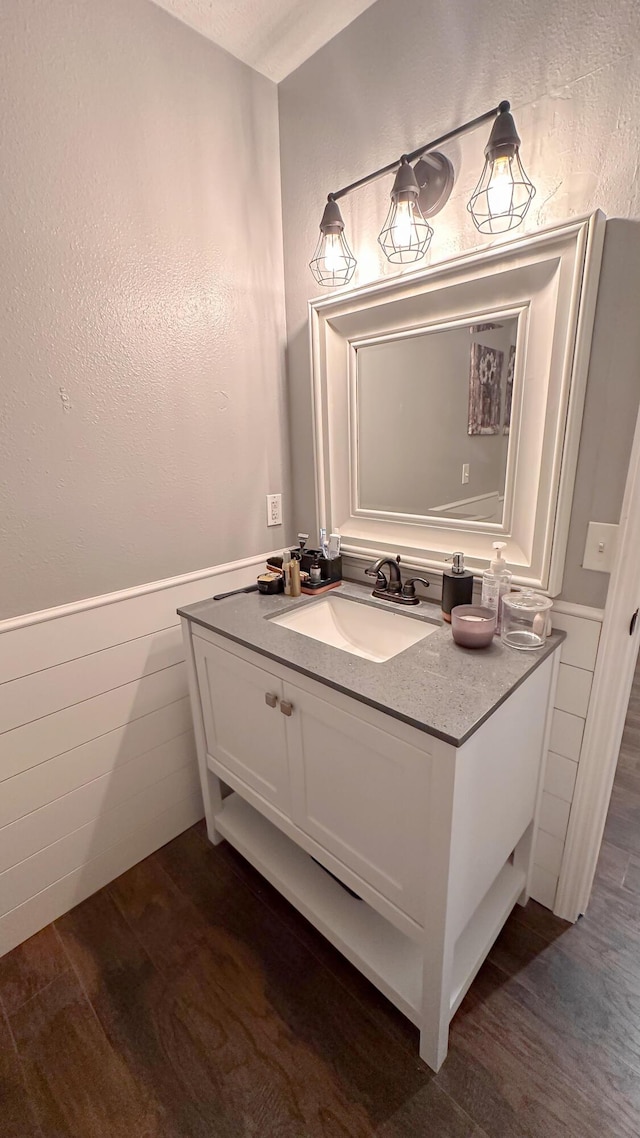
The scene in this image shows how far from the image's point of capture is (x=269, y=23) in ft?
4.18

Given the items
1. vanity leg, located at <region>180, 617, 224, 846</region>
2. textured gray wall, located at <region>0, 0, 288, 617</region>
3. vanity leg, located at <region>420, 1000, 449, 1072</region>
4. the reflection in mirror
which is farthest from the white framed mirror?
vanity leg, located at <region>420, 1000, 449, 1072</region>

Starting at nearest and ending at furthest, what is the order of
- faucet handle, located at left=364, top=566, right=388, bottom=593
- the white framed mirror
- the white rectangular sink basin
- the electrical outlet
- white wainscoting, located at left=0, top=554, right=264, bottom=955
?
the white framed mirror
white wainscoting, located at left=0, top=554, right=264, bottom=955
the white rectangular sink basin
faucet handle, located at left=364, top=566, right=388, bottom=593
the electrical outlet

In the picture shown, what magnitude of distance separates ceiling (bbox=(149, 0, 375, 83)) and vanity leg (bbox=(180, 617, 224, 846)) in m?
1.69

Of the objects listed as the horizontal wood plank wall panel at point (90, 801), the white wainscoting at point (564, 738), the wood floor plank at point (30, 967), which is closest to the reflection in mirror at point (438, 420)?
the white wainscoting at point (564, 738)

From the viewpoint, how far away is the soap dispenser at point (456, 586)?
4.00ft

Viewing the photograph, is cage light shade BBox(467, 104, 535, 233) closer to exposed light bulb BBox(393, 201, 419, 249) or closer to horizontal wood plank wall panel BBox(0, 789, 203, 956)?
exposed light bulb BBox(393, 201, 419, 249)

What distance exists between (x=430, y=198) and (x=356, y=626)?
3.91 ft

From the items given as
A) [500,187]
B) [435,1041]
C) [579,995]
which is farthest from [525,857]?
[500,187]

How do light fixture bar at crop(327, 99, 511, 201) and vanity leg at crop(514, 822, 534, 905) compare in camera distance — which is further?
vanity leg at crop(514, 822, 534, 905)

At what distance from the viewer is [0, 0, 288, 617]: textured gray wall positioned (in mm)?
1073

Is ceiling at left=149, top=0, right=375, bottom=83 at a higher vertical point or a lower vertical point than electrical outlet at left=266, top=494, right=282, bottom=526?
higher

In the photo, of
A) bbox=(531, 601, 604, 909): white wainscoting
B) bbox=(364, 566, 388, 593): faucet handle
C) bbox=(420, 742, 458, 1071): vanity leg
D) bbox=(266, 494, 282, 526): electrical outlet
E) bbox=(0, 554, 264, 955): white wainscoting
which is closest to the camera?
bbox=(420, 742, 458, 1071): vanity leg

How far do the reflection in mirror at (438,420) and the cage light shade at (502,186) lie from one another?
8.1 inches

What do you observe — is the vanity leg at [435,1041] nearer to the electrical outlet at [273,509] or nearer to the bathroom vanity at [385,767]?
the bathroom vanity at [385,767]
